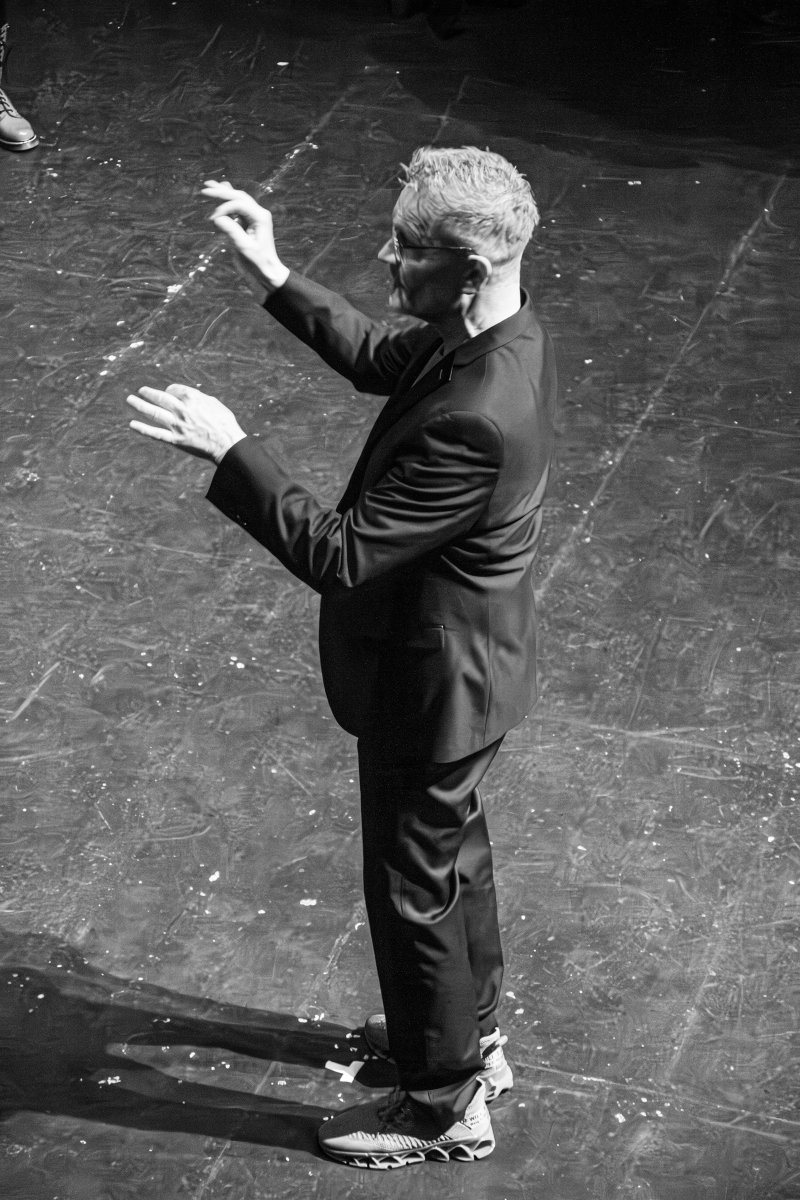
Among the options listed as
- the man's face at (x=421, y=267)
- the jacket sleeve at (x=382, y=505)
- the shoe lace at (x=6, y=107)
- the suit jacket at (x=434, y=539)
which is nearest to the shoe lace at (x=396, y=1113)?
the suit jacket at (x=434, y=539)

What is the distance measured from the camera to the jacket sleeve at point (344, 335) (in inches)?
108

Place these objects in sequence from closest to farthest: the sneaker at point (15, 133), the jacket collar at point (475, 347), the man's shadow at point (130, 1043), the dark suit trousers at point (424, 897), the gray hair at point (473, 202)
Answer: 1. the gray hair at point (473, 202)
2. the jacket collar at point (475, 347)
3. the dark suit trousers at point (424, 897)
4. the man's shadow at point (130, 1043)
5. the sneaker at point (15, 133)

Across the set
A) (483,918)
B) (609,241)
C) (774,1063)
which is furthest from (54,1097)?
(609,241)

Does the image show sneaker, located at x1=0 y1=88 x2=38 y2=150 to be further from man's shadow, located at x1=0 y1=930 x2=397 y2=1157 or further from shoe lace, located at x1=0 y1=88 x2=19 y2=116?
man's shadow, located at x1=0 y1=930 x2=397 y2=1157

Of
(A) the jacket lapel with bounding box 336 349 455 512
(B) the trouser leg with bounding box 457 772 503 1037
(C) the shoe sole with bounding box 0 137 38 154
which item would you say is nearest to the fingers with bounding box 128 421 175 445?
(A) the jacket lapel with bounding box 336 349 455 512

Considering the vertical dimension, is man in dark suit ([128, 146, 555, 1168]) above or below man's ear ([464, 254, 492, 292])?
below

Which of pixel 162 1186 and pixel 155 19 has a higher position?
pixel 155 19

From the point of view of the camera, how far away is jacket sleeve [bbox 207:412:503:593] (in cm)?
231

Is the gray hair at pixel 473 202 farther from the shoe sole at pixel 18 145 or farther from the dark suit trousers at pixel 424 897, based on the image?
the shoe sole at pixel 18 145

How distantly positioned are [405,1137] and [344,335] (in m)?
1.42

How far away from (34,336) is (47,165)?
112cm

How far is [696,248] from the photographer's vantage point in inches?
209

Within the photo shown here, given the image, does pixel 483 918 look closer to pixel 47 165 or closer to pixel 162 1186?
pixel 162 1186

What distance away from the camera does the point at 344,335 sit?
9.08ft
